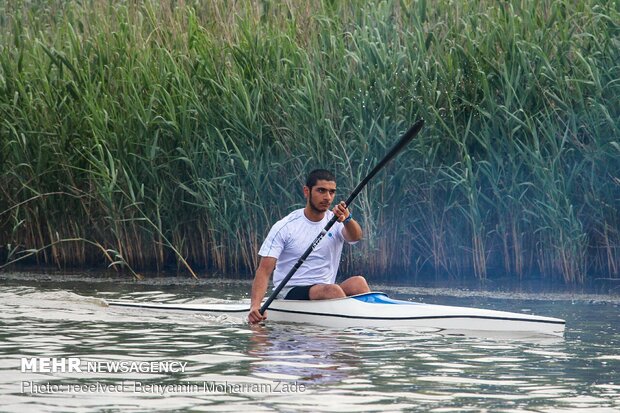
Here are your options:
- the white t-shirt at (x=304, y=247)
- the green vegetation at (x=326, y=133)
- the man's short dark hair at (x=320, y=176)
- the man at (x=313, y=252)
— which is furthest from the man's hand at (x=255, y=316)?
the green vegetation at (x=326, y=133)

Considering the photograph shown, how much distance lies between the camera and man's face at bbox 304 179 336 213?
9609 mm

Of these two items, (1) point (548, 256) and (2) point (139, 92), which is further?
(2) point (139, 92)

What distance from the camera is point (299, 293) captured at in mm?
9938

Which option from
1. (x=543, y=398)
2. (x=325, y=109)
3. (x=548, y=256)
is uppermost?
(x=325, y=109)

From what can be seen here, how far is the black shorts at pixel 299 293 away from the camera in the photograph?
9.90 metres

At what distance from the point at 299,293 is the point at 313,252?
1.10ft

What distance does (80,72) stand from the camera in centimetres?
1294

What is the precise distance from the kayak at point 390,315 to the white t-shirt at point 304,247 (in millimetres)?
266

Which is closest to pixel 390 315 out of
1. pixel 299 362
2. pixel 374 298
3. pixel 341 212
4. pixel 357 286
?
pixel 374 298

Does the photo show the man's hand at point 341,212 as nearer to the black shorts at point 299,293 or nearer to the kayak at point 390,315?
the kayak at point 390,315

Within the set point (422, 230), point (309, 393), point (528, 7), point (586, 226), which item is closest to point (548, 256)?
point (586, 226)

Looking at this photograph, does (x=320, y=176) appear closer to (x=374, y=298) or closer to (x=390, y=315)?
(x=374, y=298)

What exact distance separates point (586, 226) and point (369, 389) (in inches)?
201

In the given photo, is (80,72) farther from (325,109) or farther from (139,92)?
(325,109)
